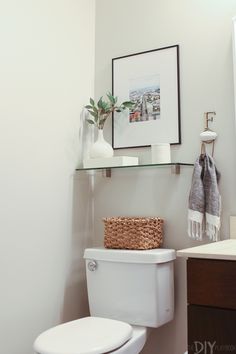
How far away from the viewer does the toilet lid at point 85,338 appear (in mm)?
1349

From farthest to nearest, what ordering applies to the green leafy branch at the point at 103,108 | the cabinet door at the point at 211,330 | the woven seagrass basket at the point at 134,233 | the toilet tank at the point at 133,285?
the green leafy branch at the point at 103,108
the woven seagrass basket at the point at 134,233
the toilet tank at the point at 133,285
the cabinet door at the point at 211,330

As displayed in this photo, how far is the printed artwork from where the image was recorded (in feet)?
6.53

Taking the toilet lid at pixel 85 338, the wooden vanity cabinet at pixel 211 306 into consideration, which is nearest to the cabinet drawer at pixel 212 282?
the wooden vanity cabinet at pixel 211 306

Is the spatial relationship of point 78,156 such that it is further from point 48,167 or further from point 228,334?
point 228,334

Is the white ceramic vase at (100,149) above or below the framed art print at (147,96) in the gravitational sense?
below

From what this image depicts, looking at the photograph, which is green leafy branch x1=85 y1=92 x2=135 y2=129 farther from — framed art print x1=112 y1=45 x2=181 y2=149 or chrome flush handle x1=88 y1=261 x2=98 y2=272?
chrome flush handle x1=88 y1=261 x2=98 y2=272

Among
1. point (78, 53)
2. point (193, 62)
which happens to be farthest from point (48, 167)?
point (193, 62)

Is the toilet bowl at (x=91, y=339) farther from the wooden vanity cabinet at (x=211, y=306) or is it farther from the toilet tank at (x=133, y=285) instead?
the wooden vanity cabinet at (x=211, y=306)

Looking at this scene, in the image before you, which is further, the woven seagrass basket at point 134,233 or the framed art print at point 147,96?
the framed art print at point 147,96

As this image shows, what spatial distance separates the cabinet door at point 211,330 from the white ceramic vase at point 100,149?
3.29ft

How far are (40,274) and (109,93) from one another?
1.07 m

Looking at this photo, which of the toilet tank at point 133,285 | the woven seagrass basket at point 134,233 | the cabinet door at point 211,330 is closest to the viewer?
the cabinet door at point 211,330

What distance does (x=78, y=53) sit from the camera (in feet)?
6.94

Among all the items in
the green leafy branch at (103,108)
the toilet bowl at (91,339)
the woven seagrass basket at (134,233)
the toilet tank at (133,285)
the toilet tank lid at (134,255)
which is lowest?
the toilet bowl at (91,339)
